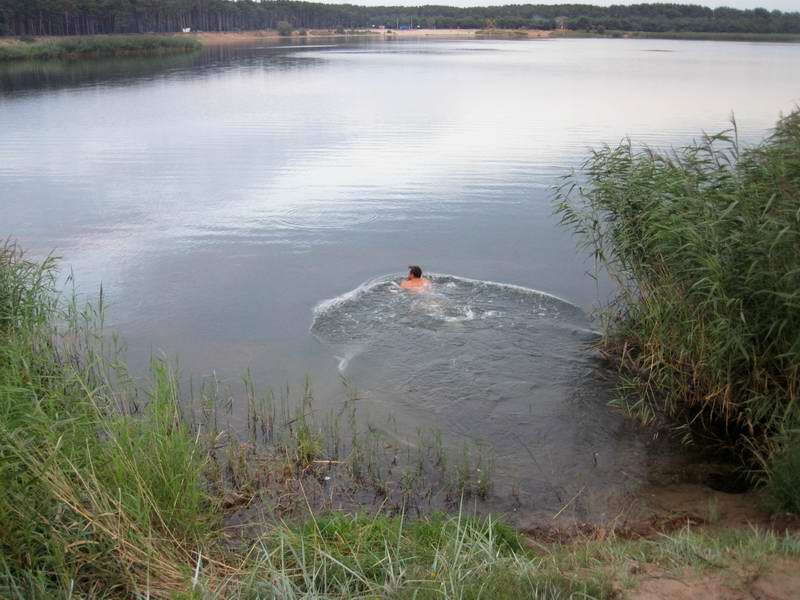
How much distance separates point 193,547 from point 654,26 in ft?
509

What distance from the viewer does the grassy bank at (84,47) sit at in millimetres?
73312

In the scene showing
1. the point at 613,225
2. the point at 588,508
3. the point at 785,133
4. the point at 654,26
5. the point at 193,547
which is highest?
the point at 654,26

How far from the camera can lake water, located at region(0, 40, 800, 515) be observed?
10500mm

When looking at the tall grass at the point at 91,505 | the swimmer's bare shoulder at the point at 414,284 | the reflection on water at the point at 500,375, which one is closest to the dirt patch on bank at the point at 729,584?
the reflection on water at the point at 500,375

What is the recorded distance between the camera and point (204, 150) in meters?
30.0

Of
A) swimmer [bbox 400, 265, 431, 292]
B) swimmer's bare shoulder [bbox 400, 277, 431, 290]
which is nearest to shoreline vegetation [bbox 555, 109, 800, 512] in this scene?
swimmer [bbox 400, 265, 431, 292]

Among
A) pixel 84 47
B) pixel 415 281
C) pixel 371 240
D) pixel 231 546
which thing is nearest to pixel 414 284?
pixel 415 281

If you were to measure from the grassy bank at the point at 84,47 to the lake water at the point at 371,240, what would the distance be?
3270 centimetres

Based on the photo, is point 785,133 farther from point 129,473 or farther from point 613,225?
point 129,473

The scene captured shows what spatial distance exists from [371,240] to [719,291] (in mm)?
10926

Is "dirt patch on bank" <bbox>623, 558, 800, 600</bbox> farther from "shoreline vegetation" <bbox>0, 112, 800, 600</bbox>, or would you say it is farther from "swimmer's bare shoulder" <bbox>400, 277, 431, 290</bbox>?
"swimmer's bare shoulder" <bbox>400, 277, 431, 290</bbox>

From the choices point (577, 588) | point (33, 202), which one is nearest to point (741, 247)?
point (577, 588)

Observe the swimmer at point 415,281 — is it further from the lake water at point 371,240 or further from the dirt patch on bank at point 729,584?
the dirt patch on bank at point 729,584

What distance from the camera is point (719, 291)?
893 centimetres
